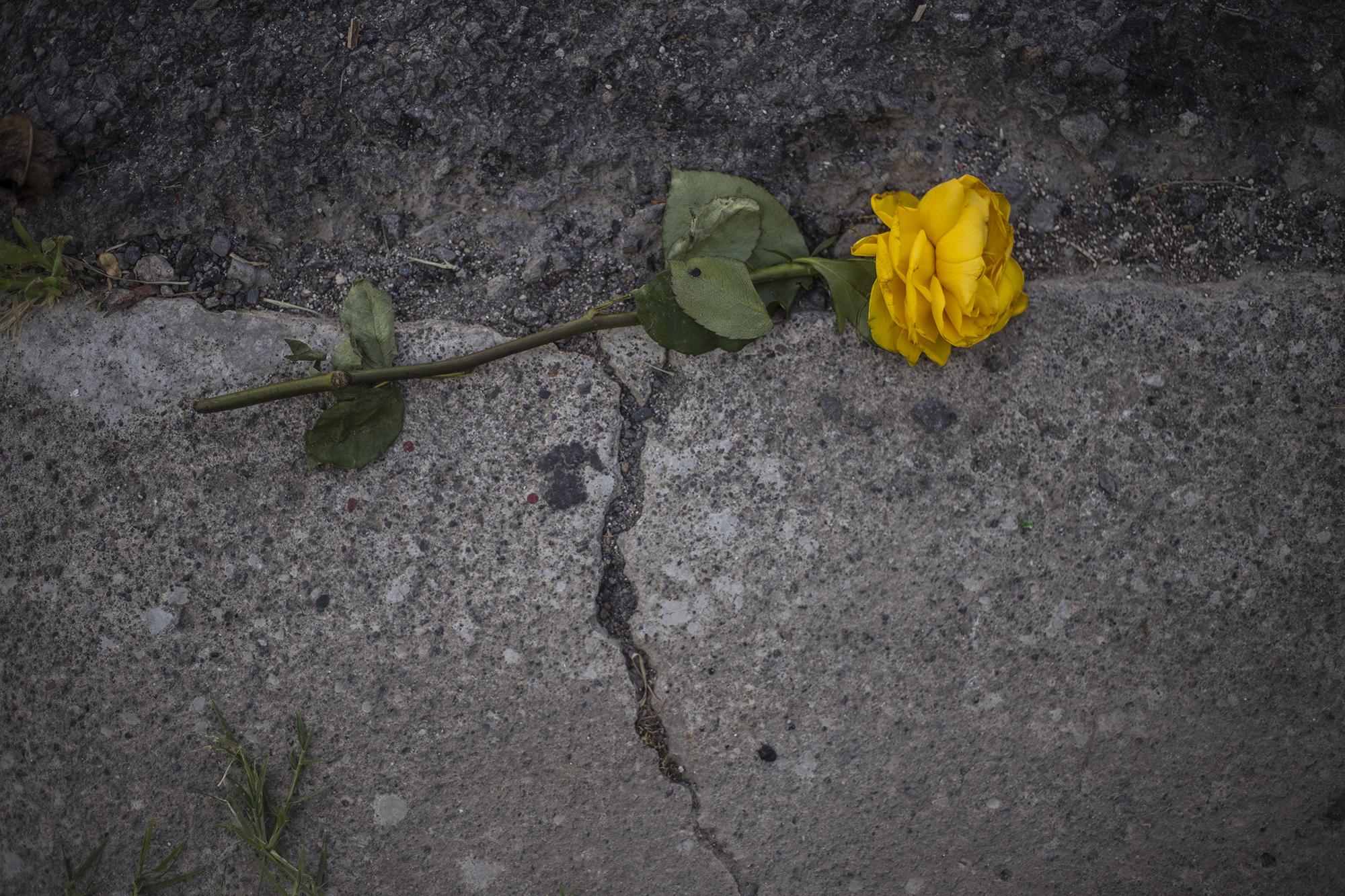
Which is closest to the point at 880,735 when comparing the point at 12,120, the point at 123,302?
the point at 123,302

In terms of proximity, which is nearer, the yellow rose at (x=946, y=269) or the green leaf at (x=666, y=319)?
the yellow rose at (x=946, y=269)

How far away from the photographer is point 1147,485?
4.85ft

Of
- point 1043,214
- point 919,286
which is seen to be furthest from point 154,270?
point 1043,214

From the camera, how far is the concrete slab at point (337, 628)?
1.43 meters

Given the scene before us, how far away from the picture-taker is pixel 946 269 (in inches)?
49.3

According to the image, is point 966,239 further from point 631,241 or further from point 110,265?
point 110,265

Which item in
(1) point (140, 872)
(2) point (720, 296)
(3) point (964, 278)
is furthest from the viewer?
(1) point (140, 872)

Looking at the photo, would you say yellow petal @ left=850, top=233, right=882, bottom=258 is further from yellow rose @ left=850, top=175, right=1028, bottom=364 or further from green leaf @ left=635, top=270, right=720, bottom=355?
green leaf @ left=635, top=270, right=720, bottom=355

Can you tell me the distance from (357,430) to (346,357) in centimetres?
12

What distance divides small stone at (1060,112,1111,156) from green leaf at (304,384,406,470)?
118 centimetres

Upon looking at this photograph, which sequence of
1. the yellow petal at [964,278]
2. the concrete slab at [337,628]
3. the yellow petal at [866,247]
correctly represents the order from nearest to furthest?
the yellow petal at [964,278] → the yellow petal at [866,247] → the concrete slab at [337,628]

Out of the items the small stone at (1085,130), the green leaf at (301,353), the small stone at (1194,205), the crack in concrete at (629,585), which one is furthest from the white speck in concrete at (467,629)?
the small stone at (1194,205)

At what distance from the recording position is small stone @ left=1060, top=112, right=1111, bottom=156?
1.47 meters

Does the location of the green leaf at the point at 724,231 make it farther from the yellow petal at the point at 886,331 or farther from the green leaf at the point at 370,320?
the green leaf at the point at 370,320
